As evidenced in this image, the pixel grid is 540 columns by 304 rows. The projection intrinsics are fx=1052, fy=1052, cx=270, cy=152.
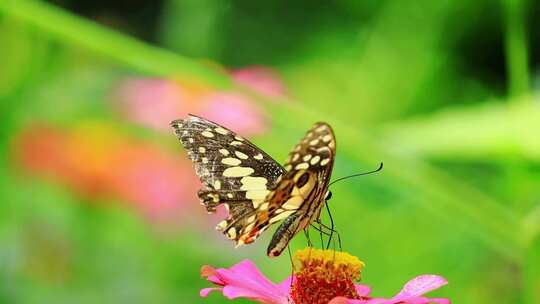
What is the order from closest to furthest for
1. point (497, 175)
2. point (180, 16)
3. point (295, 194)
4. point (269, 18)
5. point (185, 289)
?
1. point (295, 194)
2. point (185, 289)
3. point (180, 16)
4. point (497, 175)
5. point (269, 18)

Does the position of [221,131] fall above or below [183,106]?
below

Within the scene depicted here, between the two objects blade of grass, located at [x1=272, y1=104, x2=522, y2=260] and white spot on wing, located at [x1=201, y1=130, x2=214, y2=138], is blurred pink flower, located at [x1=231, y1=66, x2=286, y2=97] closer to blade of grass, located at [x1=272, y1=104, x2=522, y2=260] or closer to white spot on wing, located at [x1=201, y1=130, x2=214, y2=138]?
blade of grass, located at [x1=272, y1=104, x2=522, y2=260]

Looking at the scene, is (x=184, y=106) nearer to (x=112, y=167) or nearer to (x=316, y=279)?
(x=112, y=167)

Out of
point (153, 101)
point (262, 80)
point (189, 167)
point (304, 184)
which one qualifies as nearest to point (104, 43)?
point (304, 184)

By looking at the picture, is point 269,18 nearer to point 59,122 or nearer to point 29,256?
point 59,122

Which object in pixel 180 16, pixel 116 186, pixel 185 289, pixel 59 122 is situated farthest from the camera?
pixel 180 16

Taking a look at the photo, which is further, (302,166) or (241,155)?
(241,155)

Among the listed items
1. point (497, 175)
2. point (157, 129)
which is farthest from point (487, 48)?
point (157, 129)

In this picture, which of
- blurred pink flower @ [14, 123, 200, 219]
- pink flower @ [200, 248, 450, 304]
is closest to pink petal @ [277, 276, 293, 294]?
pink flower @ [200, 248, 450, 304]
